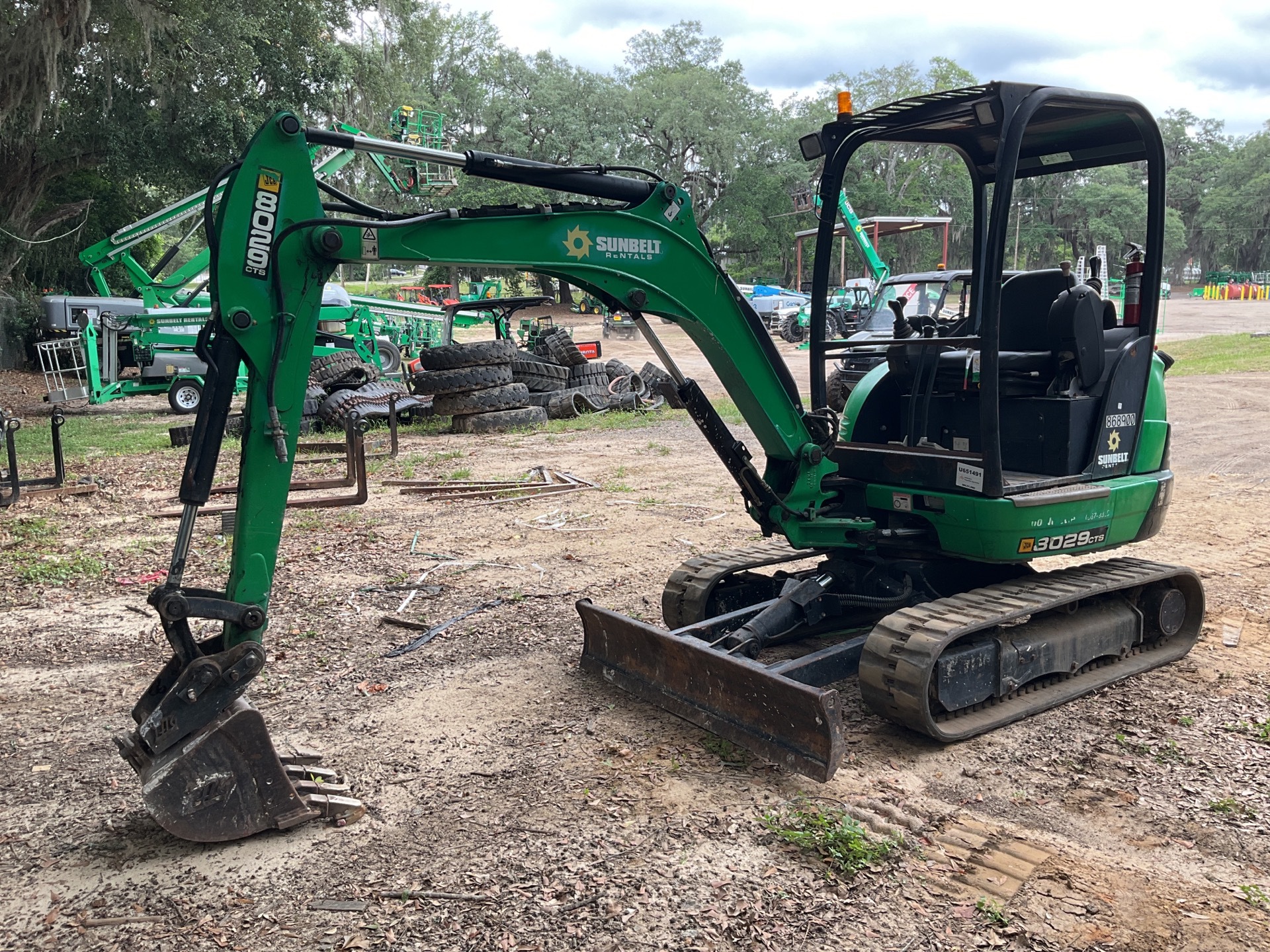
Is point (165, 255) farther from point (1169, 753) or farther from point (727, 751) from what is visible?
point (1169, 753)

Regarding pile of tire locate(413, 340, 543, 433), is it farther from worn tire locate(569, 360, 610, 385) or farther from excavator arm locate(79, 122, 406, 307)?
excavator arm locate(79, 122, 406, 307)

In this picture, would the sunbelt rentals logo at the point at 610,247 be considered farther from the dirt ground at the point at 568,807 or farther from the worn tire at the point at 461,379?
the worn tire at the point at 461,379

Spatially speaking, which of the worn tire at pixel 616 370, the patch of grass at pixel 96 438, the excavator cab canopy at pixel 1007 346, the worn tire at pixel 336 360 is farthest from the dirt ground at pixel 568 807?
the worn tire at pixel 616 370

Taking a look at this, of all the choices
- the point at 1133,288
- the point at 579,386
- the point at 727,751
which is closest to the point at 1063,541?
the point at 1133,288

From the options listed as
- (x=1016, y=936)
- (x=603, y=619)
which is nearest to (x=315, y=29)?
(x=603, y=619)

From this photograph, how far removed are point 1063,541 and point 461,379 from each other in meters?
11.1

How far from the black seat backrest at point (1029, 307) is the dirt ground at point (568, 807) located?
189 centimetres

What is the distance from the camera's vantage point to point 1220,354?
21844 millimetres

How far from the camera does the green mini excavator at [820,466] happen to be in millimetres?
3738

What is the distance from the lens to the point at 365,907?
335cm

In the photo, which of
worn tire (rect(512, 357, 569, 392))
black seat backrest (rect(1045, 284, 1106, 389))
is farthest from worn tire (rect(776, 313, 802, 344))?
black seat backrest (rect(1045, 284, 1106, 389))

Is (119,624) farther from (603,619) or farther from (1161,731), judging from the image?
(1161,731)

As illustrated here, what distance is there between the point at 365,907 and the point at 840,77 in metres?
60.0

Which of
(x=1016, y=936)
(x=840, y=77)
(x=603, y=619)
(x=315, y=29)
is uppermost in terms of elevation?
(x=840, y=77)
